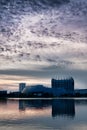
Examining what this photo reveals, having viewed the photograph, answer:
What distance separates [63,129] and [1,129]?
6157mm

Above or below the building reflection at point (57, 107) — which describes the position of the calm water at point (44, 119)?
above

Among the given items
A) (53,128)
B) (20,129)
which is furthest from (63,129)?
(20,129)

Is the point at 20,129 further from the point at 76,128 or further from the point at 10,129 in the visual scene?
the point at 76,128

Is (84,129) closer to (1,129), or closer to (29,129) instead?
(29,129)

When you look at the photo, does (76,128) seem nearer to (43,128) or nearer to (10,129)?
(43,128)

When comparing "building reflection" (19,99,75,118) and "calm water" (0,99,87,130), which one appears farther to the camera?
"building reflection" (19,99,75,118)

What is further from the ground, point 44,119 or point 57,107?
point 44,119

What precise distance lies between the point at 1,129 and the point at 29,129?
109 inches

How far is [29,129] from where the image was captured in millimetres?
37219

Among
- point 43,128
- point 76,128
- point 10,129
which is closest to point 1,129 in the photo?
point 10,129

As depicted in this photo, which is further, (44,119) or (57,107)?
(57,107)

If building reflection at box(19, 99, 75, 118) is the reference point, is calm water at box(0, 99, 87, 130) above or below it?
above

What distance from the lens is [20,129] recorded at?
37188 mm

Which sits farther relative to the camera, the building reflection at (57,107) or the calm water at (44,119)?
the building reflection at (57,107)
